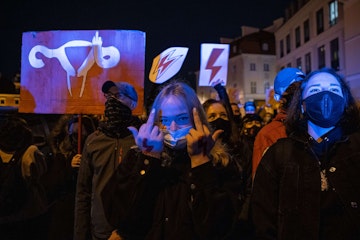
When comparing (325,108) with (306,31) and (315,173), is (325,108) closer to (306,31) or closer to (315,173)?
(315,173)

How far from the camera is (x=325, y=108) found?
7.39 ft

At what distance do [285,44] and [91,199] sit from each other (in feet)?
126

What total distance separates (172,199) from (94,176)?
1.25 meters

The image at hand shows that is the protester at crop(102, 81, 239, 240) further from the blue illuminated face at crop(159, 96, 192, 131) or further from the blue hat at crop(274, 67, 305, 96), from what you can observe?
the blue hat at crop(274, 67, 305, 96)

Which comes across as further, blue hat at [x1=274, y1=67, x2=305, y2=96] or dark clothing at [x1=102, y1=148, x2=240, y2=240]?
blue hat at [x1=274, y1=67, x2=305, y2=96]

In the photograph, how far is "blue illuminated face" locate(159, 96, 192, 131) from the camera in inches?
96.8

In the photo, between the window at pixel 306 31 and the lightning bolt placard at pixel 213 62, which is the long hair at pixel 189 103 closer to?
the lightning bolt placard at pixel 213 62

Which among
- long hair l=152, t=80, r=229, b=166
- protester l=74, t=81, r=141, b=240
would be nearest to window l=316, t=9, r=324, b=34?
protester l=74, t=81, r=141, b=240

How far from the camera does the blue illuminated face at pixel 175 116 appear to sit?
2.46 metres

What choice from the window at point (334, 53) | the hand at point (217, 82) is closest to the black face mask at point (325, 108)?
the hand at point (217, 82)

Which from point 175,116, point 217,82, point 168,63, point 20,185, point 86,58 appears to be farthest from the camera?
point 217,82

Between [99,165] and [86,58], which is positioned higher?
[86,58]

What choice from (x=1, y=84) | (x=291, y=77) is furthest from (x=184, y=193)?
(x=1, y=84)

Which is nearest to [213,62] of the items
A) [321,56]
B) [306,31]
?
[321,56]
